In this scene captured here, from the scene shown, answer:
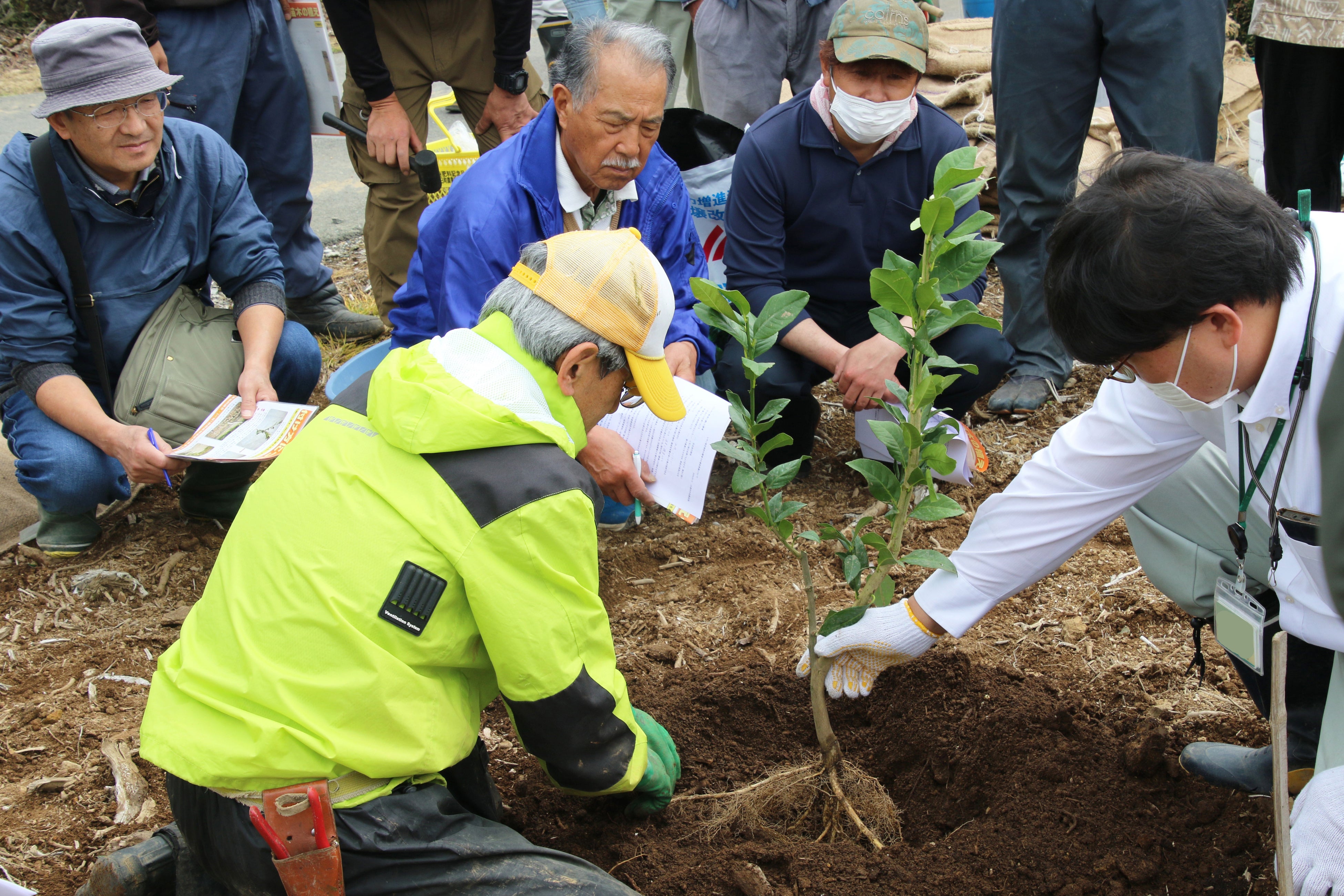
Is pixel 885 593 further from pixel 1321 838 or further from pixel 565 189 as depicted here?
pixel 565 189

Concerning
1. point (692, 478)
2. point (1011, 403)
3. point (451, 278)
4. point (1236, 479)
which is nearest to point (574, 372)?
point (692, 478)

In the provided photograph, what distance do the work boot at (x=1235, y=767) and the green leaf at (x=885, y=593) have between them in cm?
69

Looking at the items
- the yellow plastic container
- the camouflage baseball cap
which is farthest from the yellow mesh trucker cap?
the yellow plastic container

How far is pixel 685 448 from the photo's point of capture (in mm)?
2549

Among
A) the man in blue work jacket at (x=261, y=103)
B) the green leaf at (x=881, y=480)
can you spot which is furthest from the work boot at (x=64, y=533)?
the green leaf at (x=881, y=480)

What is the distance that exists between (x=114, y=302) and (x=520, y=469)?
6.54 ft

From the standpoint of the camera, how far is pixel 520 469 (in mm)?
1496

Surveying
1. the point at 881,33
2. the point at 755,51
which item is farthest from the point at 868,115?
the point at 755,51

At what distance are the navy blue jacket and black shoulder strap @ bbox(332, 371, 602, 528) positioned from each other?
1676mm

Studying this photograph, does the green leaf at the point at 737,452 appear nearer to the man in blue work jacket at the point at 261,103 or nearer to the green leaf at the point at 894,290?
the green leaf at the point at 894,290

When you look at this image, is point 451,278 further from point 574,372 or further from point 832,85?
point 832,85

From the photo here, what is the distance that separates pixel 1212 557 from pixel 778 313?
997 millimetres

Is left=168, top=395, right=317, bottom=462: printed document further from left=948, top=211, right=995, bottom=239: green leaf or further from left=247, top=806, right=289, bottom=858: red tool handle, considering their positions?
left=948, top=211, right=995, bottom=239: green leaf

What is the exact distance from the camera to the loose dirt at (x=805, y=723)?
185 centimetres
